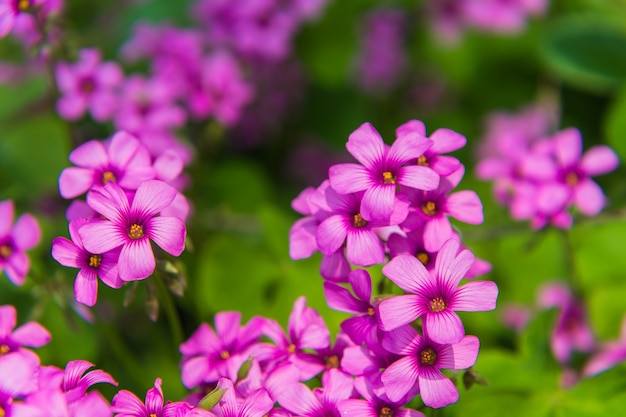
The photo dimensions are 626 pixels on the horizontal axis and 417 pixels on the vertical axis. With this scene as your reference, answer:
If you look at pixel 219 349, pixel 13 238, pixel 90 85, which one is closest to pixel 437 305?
pixel 219 349

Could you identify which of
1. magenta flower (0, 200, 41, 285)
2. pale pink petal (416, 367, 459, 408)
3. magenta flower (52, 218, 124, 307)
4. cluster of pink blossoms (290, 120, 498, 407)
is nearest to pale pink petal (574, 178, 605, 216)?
cluster of pink blossoms (290, 120, 498, 407)

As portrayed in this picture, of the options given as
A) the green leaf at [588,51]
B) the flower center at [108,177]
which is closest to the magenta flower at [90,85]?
the flower center at [108,177]

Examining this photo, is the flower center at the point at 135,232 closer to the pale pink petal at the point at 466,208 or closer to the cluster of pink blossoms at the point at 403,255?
the cluster of pink blossoms at the point at 403,255

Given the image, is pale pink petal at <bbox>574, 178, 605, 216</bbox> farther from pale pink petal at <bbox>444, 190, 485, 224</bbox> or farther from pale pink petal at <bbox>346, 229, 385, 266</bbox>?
pale pink petal at <bbox>346, 229, 385, 266</bbox>

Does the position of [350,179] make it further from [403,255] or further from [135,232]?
[135,232]

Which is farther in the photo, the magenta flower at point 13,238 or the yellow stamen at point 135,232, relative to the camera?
the magenta flower at point 13,238

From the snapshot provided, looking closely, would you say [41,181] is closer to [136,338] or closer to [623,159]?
[136,338]

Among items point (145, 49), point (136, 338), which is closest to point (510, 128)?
point (145, 49)
